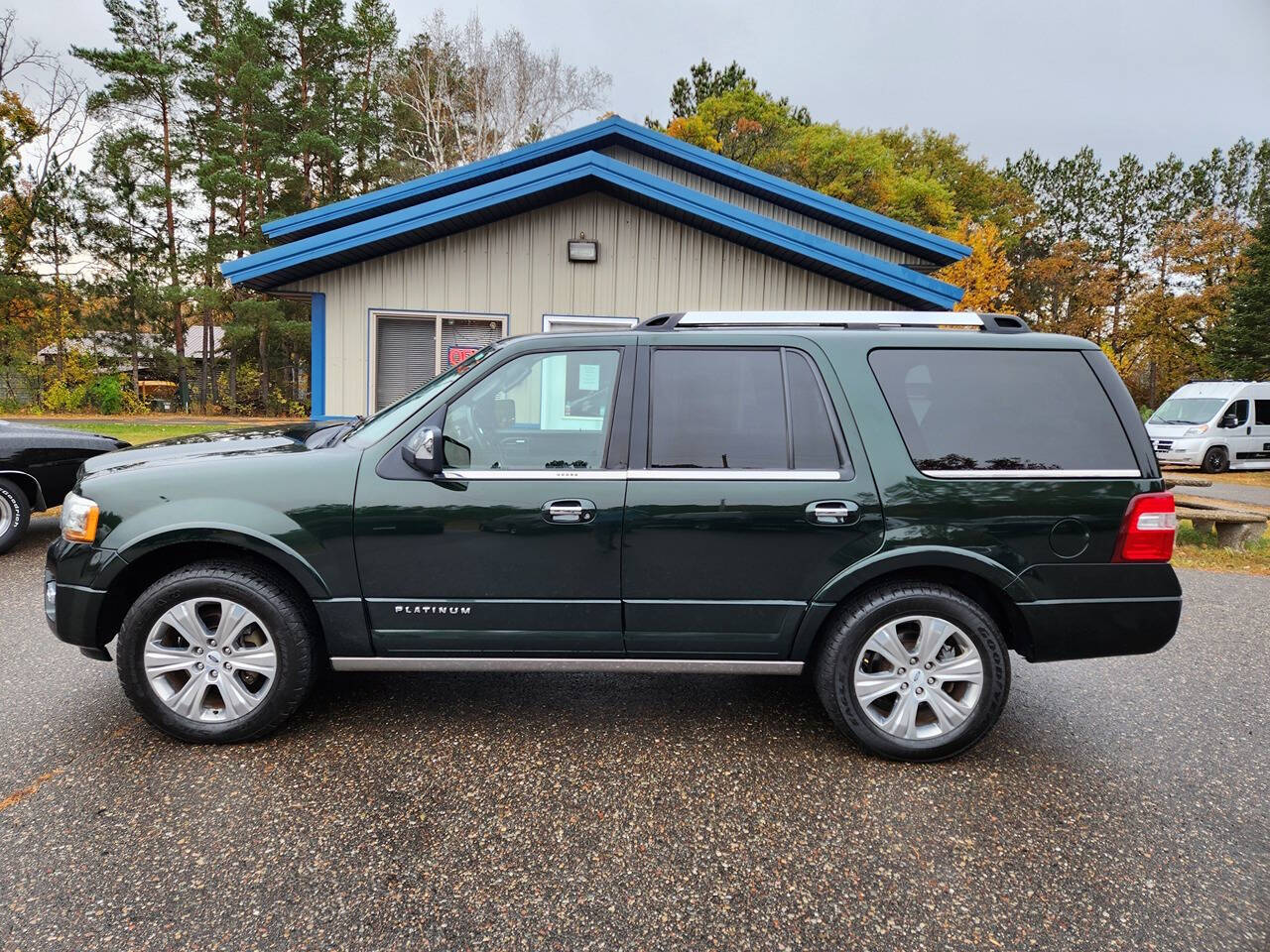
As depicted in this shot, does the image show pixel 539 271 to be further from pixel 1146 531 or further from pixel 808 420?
pixel 1146 531

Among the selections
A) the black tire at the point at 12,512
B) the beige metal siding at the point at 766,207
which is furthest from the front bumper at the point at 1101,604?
the beige metal siding at the point at 766,207

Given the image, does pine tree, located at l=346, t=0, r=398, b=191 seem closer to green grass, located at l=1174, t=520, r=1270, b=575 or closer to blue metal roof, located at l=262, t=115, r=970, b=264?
blue metal roof, located at l=262, t=115, r=970, b=264

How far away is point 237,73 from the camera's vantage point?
89.7 ft

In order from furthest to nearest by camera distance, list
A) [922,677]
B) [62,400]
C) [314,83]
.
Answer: [314,83] → [62,400] → [922,677]

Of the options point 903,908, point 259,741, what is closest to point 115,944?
point 259,741

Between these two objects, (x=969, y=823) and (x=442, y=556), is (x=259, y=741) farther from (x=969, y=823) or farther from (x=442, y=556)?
(x=969, y=823)

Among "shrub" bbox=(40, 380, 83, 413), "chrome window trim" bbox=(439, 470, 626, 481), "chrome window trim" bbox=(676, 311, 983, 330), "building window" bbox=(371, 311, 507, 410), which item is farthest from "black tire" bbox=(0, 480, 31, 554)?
"shrub" bbox=(40, 380, 83, 413)

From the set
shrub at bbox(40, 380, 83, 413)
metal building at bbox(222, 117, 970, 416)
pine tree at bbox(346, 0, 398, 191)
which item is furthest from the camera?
pine tree at bbox(346, 0, 398, 191)

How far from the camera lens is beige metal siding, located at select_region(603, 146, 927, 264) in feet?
37.8

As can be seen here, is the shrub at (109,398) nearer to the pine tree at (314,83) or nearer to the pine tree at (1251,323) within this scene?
the pine tree at (314,83)

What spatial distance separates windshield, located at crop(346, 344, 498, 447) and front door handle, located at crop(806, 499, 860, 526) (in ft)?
5.30

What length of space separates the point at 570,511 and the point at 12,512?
21.0ft

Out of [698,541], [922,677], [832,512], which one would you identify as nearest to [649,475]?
[698,541]

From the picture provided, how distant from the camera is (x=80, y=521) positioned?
3.09 meters
